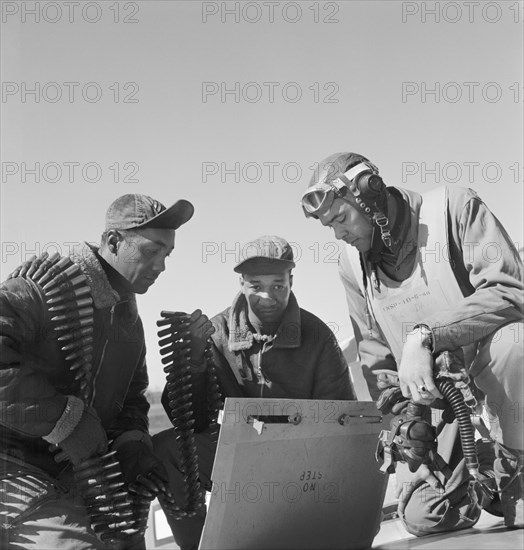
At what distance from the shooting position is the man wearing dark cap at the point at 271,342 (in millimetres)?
3441

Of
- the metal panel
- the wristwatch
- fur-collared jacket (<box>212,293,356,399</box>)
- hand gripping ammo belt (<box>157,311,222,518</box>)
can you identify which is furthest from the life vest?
hand gripping ammo belt (<box>157,311,222,518</box>)

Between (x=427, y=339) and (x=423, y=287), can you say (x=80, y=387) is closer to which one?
(x=427, y=339)

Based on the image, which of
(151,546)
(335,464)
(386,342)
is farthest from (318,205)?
(151,546)

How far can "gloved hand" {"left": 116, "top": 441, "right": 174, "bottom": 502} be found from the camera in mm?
3037

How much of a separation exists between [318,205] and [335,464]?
106 cm

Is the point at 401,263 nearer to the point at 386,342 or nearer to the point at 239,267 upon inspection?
the point at 386,342

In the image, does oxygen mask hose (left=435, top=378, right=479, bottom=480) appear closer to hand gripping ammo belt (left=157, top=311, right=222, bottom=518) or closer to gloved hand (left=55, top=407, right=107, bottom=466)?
hand gripping ammo belt (left=157, top=311, right=222, bottom=518)

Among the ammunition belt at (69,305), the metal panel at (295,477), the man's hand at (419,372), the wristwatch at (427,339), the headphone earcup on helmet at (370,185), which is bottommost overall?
the metal panel at (295,477)

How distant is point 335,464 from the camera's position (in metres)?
3.17

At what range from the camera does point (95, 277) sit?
308 centimetres

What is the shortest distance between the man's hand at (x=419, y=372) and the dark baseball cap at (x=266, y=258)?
2.19 ft

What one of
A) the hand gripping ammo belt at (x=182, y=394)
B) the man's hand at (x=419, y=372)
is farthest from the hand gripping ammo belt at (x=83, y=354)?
the man's hand at (x=419, y=372)

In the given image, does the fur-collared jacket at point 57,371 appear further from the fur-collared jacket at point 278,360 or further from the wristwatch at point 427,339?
the wristwatch at point 427,339

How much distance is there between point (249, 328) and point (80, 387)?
2.66 ft
